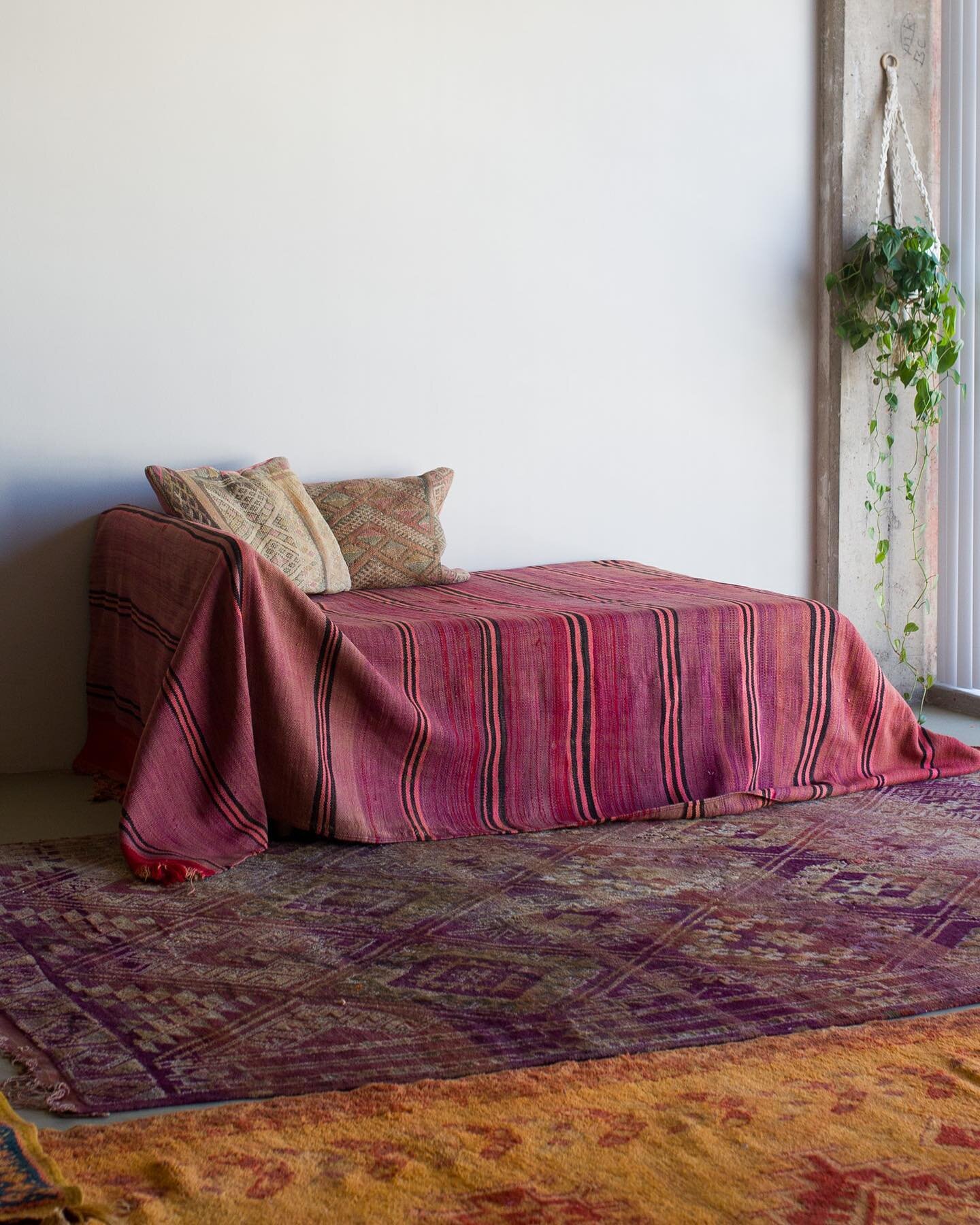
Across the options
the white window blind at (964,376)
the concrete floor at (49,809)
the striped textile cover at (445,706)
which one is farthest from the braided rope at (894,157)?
the concrete floor at (49,809)

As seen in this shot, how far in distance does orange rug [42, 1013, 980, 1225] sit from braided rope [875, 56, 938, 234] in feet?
11.2

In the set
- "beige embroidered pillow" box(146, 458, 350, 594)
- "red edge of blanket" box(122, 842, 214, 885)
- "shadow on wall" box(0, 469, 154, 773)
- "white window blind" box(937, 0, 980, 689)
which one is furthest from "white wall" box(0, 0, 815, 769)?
"red edge of blanket" box(122, 842, 214, 885)

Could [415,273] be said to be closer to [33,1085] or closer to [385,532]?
[385,532]

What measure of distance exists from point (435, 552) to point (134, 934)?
5.52 ft

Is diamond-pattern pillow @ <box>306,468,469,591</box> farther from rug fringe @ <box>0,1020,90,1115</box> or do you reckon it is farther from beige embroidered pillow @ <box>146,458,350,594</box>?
rug fringe @ <box>0,1020,90,1115</box>

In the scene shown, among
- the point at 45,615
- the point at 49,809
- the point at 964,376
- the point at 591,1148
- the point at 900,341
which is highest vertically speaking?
the point at 900,341

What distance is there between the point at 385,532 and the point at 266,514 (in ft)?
1.28

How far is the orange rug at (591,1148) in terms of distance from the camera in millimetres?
1395

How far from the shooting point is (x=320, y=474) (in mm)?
3926

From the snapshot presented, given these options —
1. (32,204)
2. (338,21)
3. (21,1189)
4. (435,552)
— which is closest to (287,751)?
(435,552)

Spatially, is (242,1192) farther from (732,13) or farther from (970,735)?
(732,13)

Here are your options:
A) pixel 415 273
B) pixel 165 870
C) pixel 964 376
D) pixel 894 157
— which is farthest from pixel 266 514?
pixel 894 157

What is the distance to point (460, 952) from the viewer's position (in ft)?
7.16

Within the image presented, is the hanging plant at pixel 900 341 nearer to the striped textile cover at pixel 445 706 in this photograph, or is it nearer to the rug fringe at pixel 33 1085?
the striped textile cover at pixel 445 706
